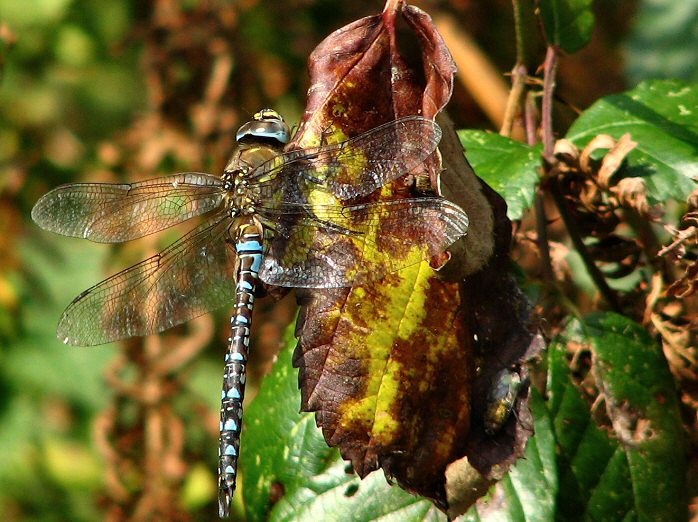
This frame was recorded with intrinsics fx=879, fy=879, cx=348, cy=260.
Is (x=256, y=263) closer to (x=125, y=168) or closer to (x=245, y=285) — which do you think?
(x=245, y=285)

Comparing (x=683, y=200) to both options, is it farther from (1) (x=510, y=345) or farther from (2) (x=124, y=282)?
(2) (x=124, y=282)

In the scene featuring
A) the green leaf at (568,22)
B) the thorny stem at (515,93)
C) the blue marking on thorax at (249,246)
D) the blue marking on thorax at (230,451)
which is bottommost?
the blue marking on thorax at (230,451)

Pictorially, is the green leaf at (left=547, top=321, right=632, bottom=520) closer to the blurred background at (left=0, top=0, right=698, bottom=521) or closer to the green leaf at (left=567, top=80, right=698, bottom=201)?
the green leaf at (left=567, top=80, right=698, bottom=201)

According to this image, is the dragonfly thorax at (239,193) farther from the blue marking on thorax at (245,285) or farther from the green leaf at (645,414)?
the green leaf at (645,414)

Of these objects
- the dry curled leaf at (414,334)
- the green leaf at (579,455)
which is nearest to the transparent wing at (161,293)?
the dry curled leaf at (414,334)

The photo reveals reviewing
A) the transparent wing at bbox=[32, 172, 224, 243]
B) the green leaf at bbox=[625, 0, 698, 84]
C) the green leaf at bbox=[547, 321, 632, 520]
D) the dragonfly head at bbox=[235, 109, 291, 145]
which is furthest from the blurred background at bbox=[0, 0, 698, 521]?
the green leaf at bbox=[547, 321, 632, 520]

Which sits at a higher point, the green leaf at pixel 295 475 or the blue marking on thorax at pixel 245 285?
the blue marking on thorax at pixel 245 285

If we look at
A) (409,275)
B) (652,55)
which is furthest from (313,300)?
(652,55)

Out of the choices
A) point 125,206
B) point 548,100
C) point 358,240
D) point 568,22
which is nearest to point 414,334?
point 358,240
